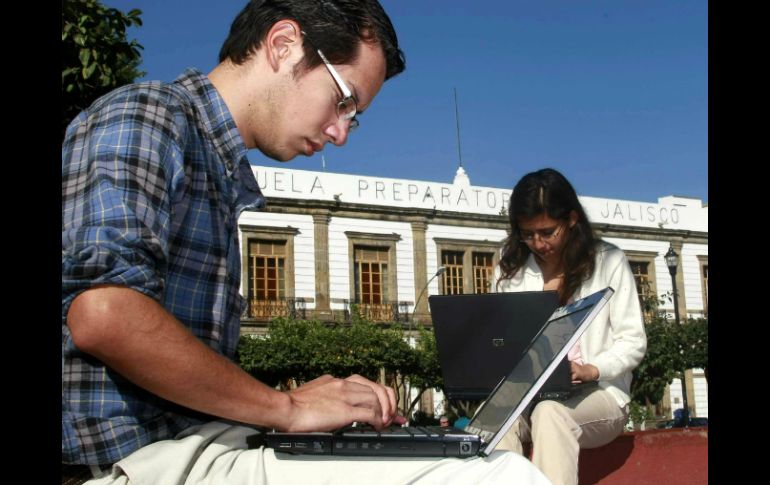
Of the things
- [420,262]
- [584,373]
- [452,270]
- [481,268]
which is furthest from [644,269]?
[584,373]

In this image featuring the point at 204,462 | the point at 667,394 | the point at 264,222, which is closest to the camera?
the point at 204,462

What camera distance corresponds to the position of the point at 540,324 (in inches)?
111

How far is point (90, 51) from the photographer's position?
6.62 meters

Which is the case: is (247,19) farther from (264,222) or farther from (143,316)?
(264,222)

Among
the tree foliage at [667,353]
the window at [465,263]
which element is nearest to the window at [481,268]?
the window at [465,263]

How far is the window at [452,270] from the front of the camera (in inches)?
1125

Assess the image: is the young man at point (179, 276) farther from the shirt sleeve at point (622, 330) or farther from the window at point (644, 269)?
the window at point (644, 269)

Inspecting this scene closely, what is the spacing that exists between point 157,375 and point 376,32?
0.84 metres

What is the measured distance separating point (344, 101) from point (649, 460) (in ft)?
6.56

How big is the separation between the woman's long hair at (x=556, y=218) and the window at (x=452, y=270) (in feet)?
81.0

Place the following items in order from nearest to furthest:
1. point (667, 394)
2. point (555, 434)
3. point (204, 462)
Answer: point (204, 462)
point (555, 434)
point (667, 394)

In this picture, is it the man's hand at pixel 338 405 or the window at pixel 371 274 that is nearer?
the man's hand at pixel 338 405
